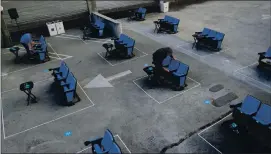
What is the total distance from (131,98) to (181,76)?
269cm

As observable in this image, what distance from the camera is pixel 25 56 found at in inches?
663

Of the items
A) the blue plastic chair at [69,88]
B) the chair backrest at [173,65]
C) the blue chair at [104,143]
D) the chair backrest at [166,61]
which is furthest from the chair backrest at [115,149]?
the chair backrest at [166,61]

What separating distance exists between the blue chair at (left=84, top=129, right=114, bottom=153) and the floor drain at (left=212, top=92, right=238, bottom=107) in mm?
5485

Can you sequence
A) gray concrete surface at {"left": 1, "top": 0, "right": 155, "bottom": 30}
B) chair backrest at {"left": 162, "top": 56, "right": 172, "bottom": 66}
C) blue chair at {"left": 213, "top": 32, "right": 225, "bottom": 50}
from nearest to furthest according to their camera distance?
1. chair backrest at {"left": 162, "top": 56, "right": 172, "bottom": 66}
2. blue chair at {"left": 213, "top": 32, "right": 225, "bottom": 50}
3. gray concrete surface at {"left": 1, "top": 0, "right": 155, "bottom": 30}

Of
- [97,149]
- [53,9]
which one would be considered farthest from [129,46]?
[53,9]

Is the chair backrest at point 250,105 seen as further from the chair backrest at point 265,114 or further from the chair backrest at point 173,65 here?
the chair backrest at point 173,65

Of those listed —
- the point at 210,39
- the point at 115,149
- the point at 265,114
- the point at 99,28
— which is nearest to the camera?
the point at 115,149

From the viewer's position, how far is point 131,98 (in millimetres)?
11672

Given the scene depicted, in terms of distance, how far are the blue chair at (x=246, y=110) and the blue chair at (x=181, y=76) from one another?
314 cm

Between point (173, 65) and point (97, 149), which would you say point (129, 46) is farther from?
point (97, 149)

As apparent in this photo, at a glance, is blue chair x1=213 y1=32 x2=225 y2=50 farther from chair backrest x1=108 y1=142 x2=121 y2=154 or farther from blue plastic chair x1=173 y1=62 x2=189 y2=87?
chair backrest x1=108 y1=142 x2=121 y2=154

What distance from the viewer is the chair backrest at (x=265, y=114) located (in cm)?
845

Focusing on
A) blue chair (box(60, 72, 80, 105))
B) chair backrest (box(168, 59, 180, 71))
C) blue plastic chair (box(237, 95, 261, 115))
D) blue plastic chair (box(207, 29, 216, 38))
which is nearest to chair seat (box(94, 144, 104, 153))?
blue chair (box(60, 72, 80, 105))

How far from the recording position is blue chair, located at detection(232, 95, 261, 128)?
8789mm
